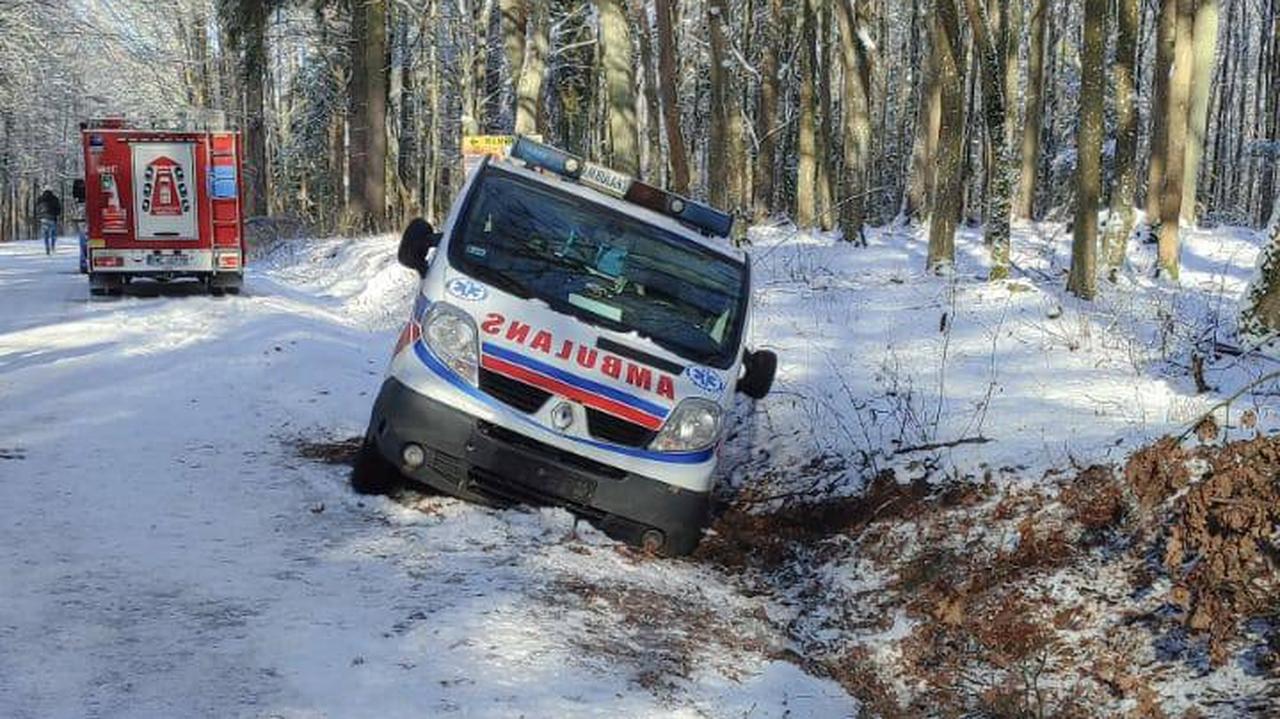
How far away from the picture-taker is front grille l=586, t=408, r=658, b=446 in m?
6.56

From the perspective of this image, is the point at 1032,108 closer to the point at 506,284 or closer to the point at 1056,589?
the point at 506,284

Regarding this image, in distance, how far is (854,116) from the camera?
22.1 meters

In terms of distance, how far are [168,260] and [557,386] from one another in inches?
579

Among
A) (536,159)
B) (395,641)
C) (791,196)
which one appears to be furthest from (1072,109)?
(395,641)

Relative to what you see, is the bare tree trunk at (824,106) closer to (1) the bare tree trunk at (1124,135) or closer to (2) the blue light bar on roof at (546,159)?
→ (1) the bare tree trunk at (1124,135)

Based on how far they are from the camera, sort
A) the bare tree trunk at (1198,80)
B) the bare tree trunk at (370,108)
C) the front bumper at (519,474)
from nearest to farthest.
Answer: the front bumper at (519,474) < the bare tree trunk at (1198,80) < the bare tree trunk at (370,108)

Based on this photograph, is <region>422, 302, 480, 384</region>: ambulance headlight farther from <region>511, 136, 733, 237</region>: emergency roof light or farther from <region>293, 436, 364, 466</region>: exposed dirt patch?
<region>293, 436, 364, 466</region>: exposed dirt patch

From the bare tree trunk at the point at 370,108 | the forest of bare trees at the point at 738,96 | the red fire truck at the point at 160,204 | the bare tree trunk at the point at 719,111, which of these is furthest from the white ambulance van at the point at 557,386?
the bare tree trunk at the point at 370,108

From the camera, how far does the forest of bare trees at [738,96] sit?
48.8 ft

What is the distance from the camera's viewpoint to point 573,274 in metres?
7.17

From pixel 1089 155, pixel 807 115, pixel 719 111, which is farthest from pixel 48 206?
pixel 1089 155

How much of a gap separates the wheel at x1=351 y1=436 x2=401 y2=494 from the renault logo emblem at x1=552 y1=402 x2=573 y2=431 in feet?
3.86

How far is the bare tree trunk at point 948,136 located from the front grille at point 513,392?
9.24 metres

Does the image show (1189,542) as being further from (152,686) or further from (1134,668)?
(152,686)
